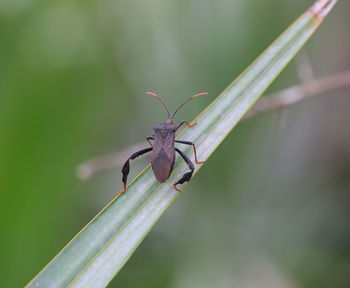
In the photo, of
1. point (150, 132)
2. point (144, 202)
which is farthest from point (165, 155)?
point (150, 132)

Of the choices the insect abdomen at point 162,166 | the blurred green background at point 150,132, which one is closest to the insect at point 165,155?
the insect abdomen at point 162,166

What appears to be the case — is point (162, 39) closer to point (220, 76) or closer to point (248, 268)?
point (220, 76)

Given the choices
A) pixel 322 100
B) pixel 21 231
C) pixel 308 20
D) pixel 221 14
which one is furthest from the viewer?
pixel 322 100

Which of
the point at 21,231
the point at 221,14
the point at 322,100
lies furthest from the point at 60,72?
the point at 322,100

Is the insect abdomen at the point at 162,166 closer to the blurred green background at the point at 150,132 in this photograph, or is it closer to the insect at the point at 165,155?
the insect at the point at 165,155

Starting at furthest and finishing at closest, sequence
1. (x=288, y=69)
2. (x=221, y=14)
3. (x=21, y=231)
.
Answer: (x=288, y=69) → (x=221, y=14) → (x=21, y=231)
